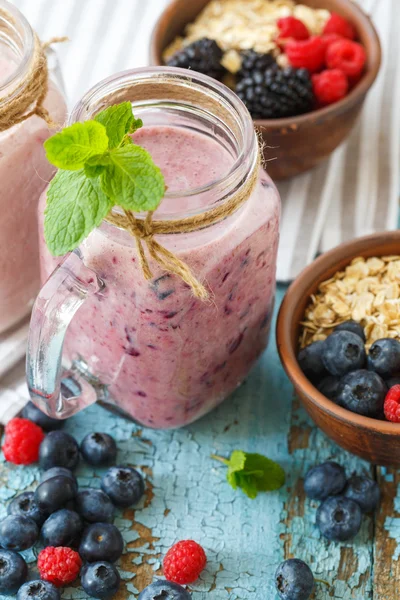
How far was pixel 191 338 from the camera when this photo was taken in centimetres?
114

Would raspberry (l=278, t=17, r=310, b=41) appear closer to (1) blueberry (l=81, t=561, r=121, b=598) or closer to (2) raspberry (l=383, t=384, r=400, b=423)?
(2) raspberry (l=383, t=384, r=400, b=423)

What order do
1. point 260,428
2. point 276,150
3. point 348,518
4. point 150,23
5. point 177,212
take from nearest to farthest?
point 177,212, point 348,518, point 260,428, point 276,150, point 150,23

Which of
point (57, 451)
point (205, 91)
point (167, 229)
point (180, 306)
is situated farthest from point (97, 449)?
point (205, 91)

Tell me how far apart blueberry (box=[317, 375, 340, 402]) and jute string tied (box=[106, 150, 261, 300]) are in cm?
29

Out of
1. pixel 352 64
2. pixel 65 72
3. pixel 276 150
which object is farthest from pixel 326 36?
pixel 65 72

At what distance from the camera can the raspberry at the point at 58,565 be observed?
1162mm

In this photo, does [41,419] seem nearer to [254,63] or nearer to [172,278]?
[172,278]

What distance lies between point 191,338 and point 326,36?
32.1 inches

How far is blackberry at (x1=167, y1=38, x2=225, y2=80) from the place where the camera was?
1.59 m

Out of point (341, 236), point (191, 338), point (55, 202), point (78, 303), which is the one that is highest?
point (55, 202)

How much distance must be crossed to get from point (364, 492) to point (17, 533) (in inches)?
19.7

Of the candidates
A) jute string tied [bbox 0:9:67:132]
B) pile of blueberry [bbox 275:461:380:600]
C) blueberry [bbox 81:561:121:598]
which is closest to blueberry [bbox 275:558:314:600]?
pile of blueberry [bbox 275:461:380:600]

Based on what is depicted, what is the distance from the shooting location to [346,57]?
1.62 metres

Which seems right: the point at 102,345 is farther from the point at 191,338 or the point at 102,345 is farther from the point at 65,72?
the point at 65,72
